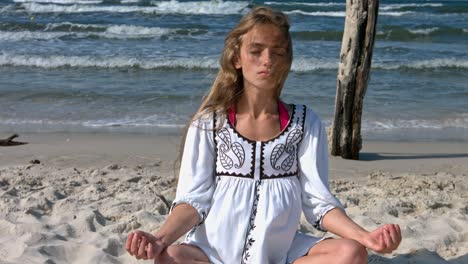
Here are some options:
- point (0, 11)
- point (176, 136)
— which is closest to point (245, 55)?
point (176, 136)

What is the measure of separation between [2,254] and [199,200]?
4.40 feet

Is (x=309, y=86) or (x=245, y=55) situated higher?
(x=245, y=55)

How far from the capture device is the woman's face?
10.3ft

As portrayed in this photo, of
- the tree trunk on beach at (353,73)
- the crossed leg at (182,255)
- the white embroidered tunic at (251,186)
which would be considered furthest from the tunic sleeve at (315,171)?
the tree trunk on beach at (353,73)

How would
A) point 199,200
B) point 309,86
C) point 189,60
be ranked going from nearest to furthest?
1. point 199,200
2. point 309,86
3. point 189,60

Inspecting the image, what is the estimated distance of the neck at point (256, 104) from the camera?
3268 mm

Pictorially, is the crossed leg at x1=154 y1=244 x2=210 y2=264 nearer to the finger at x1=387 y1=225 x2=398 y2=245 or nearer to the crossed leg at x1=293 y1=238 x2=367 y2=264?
the crossed leg at x1=293 y1=238 x2=367 y2=264

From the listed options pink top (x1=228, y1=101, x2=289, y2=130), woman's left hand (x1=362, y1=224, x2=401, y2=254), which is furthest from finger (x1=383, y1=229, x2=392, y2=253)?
pink top (x1=228, y1=101, x2=289, y2=130)

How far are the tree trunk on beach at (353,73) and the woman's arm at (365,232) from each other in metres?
3.49

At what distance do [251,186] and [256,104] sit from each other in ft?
1.16

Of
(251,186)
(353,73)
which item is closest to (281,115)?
(251,186)

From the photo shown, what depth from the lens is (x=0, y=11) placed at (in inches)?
842

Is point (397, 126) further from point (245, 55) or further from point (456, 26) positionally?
point (456, 26)

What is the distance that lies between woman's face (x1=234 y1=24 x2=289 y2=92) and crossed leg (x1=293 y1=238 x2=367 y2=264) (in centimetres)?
70
